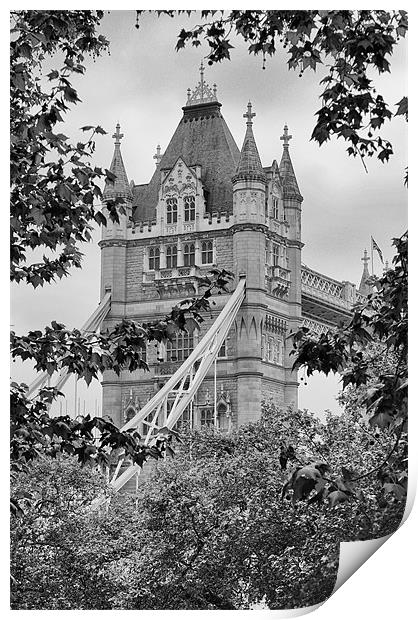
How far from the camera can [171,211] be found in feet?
25.9

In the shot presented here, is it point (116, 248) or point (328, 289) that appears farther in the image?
point (328, 289)

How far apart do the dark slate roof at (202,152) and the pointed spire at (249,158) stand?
0.06 m

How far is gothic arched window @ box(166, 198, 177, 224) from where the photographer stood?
25.0 ft

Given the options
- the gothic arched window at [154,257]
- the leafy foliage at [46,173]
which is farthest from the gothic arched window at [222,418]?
the leafy foliage at [46,173]

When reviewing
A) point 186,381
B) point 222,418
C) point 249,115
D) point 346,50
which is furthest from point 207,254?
point 346,50

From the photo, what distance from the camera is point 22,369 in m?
5.18

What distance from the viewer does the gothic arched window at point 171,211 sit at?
7.62 metres

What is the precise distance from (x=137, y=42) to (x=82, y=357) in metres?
2.48

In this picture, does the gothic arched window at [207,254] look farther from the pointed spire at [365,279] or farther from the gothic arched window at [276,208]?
the pointed spire at [365,279]

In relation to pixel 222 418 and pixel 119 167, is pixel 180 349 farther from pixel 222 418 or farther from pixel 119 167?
pixel 222 418

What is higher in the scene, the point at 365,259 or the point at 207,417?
the point at 365,259

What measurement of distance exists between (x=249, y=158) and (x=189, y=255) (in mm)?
775

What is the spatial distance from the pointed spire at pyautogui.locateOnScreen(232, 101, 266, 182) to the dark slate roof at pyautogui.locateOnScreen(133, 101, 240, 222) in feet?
0.21
